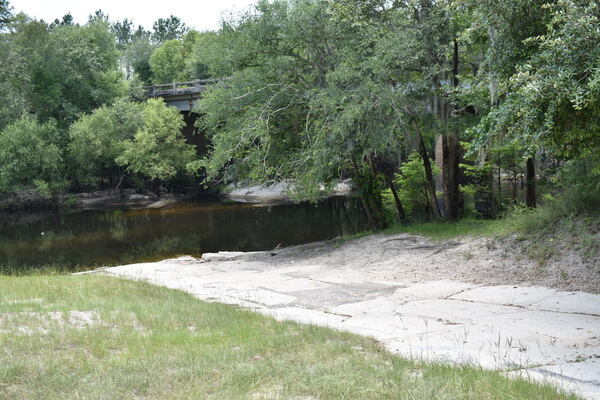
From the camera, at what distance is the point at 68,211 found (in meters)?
48.2

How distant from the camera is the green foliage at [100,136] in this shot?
5019 centimetres

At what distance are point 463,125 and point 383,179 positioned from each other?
600 centimetres

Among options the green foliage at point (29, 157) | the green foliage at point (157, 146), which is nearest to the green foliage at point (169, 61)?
the green foliage at point (157, 146)

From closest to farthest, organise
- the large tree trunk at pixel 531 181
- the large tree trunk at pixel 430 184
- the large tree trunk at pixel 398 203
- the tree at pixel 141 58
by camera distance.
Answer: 1. the large tree trunk at pixel 531 181
2. the large tree trunk at pixel 430 184
3. the large tree trunk at pixel 398 203
4. the tree at pixel 141 58

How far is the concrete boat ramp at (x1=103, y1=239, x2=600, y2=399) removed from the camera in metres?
6.86

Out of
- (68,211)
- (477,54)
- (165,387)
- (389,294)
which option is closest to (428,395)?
(165,387)

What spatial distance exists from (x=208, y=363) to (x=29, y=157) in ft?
148

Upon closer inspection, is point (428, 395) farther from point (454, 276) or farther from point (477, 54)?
point (477, 54)

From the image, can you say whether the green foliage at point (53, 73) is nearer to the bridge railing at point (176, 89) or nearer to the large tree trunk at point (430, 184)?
the bridge railing at point (176, 89)

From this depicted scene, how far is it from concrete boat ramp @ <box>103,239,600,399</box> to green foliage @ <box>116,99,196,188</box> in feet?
113

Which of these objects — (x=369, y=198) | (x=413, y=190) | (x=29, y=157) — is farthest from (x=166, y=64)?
(x=413, y=190)

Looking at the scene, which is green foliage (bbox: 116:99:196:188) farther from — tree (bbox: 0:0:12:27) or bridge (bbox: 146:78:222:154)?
tree (bbox: 0:0:12:27)

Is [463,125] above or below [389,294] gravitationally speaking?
above

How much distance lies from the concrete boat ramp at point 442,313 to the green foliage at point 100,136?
36664mm
